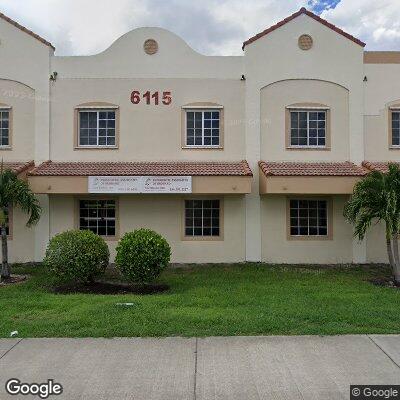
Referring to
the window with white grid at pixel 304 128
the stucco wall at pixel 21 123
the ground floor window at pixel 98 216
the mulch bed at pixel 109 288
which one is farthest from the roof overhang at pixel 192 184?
the mulch bed at pixel 109 288

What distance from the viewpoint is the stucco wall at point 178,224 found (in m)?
15.0

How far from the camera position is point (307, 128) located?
15.2m

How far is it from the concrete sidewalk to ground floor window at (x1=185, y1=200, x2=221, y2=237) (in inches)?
327

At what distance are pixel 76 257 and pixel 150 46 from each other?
7754mm

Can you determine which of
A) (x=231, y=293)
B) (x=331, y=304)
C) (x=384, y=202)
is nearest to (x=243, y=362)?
(x=331, y=304)

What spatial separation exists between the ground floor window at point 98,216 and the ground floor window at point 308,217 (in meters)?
6.03

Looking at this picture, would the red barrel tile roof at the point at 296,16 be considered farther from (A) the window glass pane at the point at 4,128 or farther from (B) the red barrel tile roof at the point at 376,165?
(A) the window glass pane at the point at 4,128

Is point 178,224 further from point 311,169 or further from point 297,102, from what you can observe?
point 297,102

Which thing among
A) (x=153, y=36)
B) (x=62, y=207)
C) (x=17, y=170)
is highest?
(x=153, y=36)

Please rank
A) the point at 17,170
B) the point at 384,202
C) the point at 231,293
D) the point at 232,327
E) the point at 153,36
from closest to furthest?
the point at 232,327
the point at 231,293
the point at 384,202
the point at 17,170
the point at 153,36

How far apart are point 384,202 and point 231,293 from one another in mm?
4648

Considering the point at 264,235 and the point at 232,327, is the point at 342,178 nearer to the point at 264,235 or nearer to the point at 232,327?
the point at 264,235

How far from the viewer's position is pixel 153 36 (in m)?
14.9

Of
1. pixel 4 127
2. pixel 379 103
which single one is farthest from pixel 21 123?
pixel 379 103
